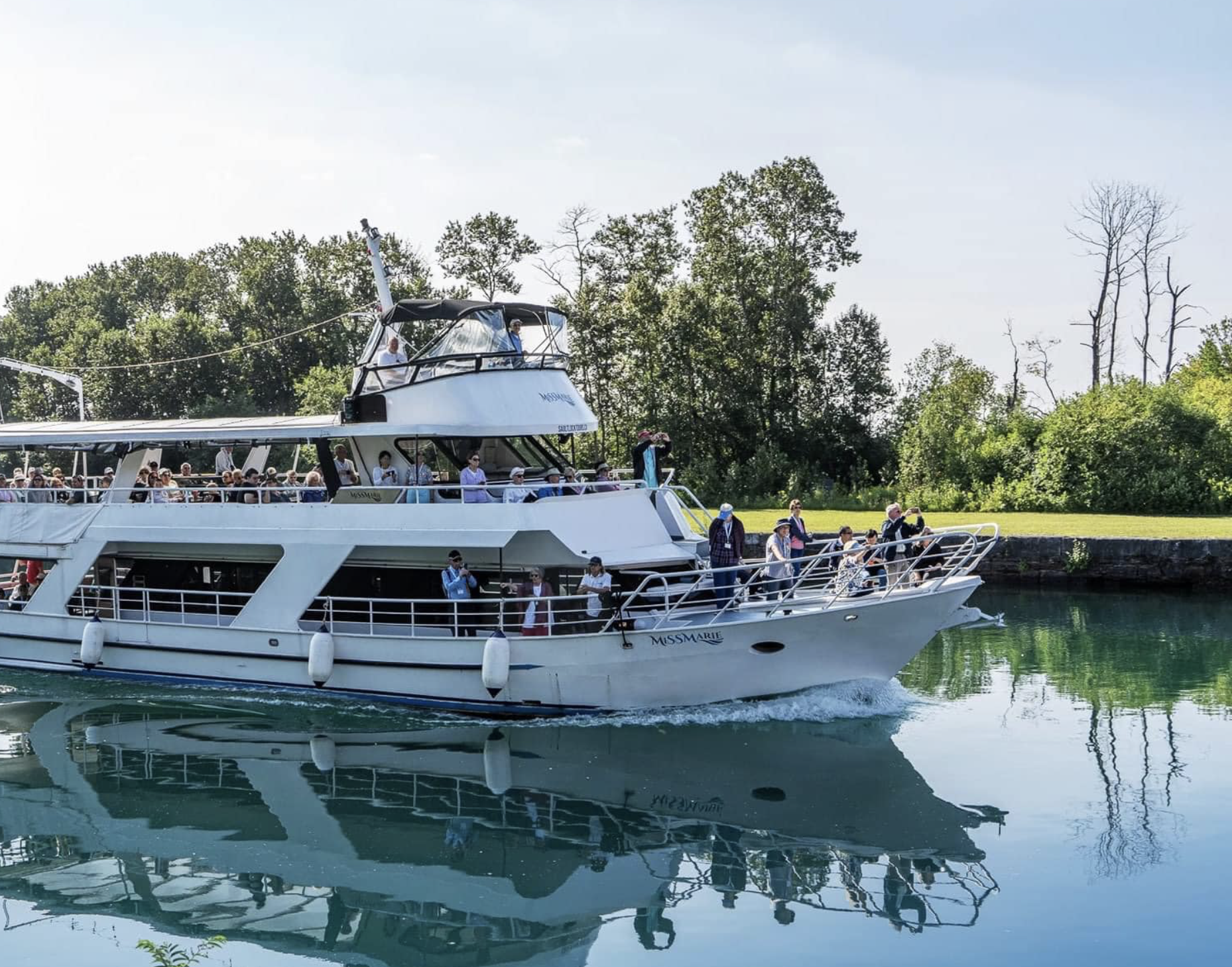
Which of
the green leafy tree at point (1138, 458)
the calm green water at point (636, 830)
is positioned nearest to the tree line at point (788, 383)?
the green leafy tree at point (1138, 458)

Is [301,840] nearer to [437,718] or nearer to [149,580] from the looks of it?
[437,718]

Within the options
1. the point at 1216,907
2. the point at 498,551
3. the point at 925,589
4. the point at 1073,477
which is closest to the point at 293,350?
the point at 1073,477

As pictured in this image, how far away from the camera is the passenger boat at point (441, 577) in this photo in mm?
16266

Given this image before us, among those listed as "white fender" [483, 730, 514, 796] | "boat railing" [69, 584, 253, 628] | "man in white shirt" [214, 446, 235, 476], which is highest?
"man in white shirt" [214, 446, 235, 476]

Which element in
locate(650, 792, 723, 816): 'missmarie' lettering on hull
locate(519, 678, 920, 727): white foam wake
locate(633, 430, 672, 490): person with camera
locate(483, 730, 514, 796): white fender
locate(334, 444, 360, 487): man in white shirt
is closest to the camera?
locate(650, 792, 723, 816): 'missmarie' lettering on hull

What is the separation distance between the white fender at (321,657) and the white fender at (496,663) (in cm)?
265

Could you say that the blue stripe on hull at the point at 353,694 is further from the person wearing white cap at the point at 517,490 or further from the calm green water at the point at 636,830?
the person wearing white cap at the point at 517,490

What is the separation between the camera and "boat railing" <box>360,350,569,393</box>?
18.2 metres

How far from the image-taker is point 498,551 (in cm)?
1758

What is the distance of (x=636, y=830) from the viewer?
13.3 m

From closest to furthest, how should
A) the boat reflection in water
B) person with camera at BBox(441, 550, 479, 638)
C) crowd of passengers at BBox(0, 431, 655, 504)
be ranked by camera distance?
the boat reflection in water < person with camera at BBox(441, 550, 479, 638) < crowd of passengers at BBox(0, 431, 655, 504)

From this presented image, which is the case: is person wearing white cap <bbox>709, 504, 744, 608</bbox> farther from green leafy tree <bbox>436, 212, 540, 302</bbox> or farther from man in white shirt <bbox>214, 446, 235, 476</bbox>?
green leafy tree <bbox>436, 212, 540, 302</bbox>

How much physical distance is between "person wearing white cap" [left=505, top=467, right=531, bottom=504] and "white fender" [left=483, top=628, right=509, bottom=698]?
1988mm

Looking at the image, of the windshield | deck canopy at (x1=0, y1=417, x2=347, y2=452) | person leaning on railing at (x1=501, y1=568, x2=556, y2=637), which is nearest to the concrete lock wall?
the windshield
